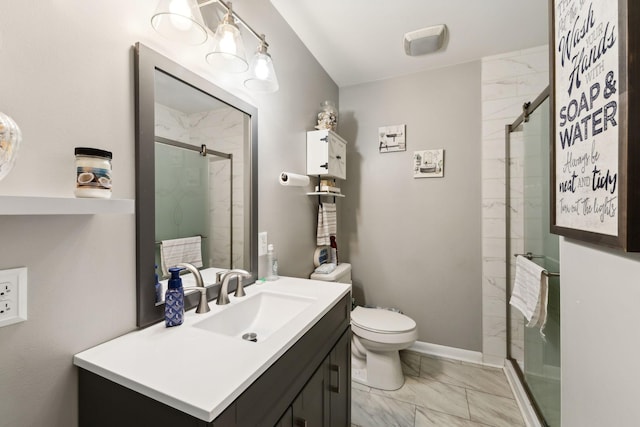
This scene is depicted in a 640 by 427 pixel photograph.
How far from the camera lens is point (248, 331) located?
3.73ft

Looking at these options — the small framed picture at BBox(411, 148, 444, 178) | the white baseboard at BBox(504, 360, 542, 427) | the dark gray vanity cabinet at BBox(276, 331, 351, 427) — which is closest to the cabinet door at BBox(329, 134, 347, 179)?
the small framed picture at BBox(411, 148, 444, 178)

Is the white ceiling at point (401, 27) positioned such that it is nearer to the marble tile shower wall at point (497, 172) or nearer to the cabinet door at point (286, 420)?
the marble tile shower wall at point (497, 172)

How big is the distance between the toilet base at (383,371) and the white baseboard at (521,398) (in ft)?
2.33

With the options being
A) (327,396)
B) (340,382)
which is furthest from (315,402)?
(340,382)

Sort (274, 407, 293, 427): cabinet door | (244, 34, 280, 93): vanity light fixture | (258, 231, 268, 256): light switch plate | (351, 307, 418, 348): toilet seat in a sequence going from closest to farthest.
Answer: (274, 407, 293, 427): cabinet door, (244, 34, 280, 93): vanity light fixture, (258, 231, 268, 256): light switch plate, (351, 307, 418, 348): toilet seat

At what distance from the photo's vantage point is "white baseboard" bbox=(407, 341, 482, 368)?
6.96ft

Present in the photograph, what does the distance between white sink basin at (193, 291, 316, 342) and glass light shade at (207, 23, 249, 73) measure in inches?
40.1

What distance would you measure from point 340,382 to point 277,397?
61cm

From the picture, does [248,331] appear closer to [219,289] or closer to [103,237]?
[219,289]

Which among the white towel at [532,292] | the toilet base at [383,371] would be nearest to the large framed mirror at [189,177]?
the toilet base at [383,371]

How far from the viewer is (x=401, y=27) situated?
1.77 m

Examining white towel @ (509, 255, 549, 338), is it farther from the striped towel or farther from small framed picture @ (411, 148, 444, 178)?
the striped towel

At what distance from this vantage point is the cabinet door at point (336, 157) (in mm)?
1998

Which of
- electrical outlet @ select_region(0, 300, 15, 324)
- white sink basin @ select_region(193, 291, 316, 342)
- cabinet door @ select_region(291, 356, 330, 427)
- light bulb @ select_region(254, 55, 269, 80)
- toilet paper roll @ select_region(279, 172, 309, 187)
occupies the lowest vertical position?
cabinet door @ select_region(291, 356, 330, 427)
